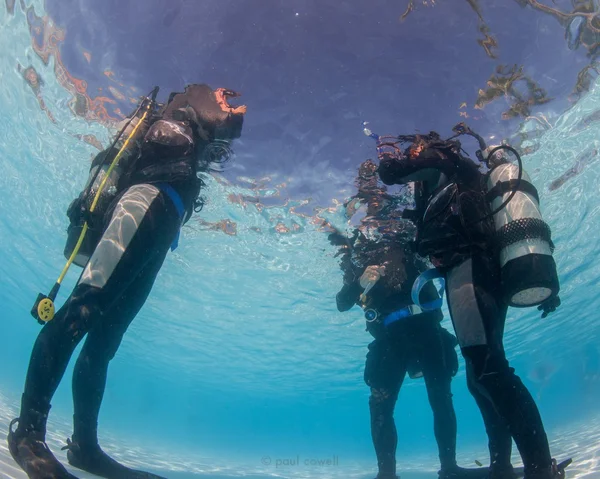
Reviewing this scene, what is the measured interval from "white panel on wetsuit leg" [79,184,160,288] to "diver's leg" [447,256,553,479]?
9.71 feet

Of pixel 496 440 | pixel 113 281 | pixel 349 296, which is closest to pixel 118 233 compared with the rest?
pixel 113 281

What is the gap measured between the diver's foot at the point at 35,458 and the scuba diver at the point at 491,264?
10.1ft

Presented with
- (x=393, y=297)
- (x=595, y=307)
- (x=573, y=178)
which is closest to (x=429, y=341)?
(x=393, y=297)

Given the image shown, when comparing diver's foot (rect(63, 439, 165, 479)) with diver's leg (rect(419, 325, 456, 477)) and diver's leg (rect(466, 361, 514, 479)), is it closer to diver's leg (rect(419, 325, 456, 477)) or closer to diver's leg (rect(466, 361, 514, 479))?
diver's leg (rect(466, 361, 514, 479))

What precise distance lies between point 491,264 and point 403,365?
3.87 meters

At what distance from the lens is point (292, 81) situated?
7.96 m

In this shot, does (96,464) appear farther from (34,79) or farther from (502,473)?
(34,79)

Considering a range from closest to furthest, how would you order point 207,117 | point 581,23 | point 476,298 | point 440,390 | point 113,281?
point 476,298 < point 113,281 < point 207,117 < point 440,390 < point 581,23

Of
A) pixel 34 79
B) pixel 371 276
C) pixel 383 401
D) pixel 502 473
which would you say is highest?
pixel 34 79

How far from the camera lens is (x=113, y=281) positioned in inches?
121

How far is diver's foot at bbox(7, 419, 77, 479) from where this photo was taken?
2318mm

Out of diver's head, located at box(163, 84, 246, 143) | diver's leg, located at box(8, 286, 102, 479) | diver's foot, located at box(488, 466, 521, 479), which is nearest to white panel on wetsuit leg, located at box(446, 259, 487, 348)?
diver's foot, located at box(488, 466, 521, 479)

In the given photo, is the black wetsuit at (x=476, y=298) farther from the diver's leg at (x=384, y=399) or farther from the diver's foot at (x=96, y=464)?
the diver's foot at (x=96, y=464)

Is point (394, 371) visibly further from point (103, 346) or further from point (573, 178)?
point (573, 178)
